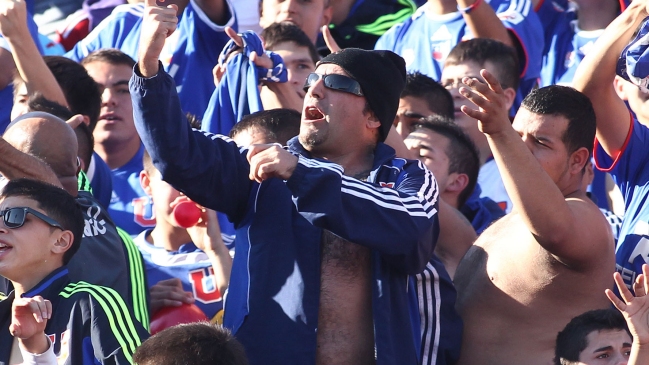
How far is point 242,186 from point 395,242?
0.63 metres

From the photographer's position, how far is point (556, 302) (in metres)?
4.52

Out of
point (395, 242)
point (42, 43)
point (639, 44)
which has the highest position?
point (639, 44)

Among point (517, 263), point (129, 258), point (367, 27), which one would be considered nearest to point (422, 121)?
point (517, 263)

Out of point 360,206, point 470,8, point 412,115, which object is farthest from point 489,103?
point 470,8

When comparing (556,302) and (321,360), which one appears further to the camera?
(556,302)

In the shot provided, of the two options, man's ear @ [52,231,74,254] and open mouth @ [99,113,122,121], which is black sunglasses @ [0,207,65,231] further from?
open mouth @ [99,113,122,121]

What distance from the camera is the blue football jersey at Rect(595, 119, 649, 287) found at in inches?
193

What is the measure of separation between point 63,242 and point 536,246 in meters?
1.85

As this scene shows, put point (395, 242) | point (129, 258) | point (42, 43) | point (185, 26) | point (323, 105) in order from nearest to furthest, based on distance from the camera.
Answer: point (395, 242), point (323, 105), point (129, 258), point (185, 26), point (42, 43)

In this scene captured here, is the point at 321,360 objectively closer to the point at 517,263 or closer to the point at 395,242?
the point at 395,242

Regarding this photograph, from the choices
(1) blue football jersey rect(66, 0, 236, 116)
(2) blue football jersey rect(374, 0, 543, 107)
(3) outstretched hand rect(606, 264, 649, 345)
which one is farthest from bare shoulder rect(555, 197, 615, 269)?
(1) blue football jersey rect(66, 0, 236, 116)

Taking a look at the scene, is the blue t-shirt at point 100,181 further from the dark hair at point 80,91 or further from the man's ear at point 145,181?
the dark hair at point 80,91

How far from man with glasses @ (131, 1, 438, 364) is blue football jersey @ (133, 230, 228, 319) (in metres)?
1.24

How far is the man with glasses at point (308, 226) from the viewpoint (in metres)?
3.84
